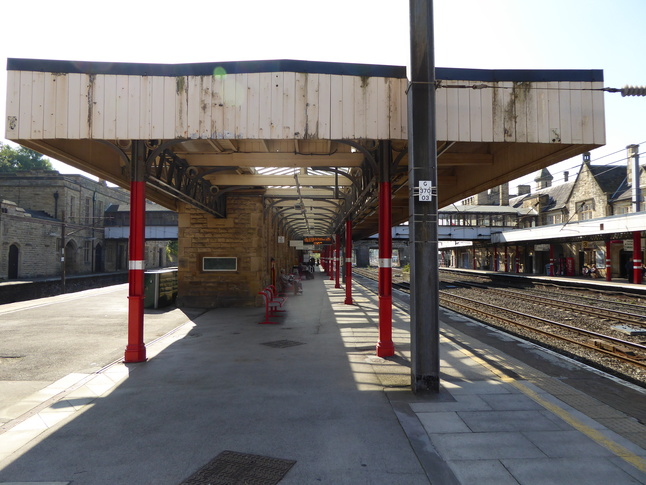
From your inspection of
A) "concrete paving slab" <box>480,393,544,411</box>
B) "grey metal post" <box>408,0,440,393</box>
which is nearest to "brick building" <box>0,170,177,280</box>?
"grey metal post" <box>408,0,440,393</box>

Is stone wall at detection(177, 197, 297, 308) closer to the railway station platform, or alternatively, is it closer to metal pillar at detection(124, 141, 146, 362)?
the railway station platform

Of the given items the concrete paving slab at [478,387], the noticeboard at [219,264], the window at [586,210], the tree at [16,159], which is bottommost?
the concrete paving slab at [478,387]

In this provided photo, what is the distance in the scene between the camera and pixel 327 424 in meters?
4.45

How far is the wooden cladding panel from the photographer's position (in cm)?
637

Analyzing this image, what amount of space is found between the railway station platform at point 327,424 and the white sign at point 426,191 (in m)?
2.66

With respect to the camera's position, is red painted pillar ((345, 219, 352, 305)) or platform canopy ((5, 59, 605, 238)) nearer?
platform canopy ((5, 59, 605, 238))

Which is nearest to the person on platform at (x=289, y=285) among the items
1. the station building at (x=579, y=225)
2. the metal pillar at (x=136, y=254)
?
the metal pillar at (x=136, y=254)

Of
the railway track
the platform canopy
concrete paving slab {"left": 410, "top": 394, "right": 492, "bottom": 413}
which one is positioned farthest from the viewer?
the railway track

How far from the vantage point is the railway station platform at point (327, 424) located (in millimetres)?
3498

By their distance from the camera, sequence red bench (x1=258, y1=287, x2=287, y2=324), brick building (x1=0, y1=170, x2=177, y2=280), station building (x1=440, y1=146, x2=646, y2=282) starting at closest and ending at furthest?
red bench (x1=258, y1=287, x2=287, y2=324) < station building (x1=440, y1=146, x2=646, y2=282) < brick building (x1=0, y1=170, x2=177, y2=280)

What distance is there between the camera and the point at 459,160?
8922mm

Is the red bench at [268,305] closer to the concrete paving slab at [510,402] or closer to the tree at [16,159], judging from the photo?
the concrete paving slab at [510,402]

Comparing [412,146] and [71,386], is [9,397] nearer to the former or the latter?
[71,386]

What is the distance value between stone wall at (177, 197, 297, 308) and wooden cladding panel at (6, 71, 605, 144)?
8201mm
